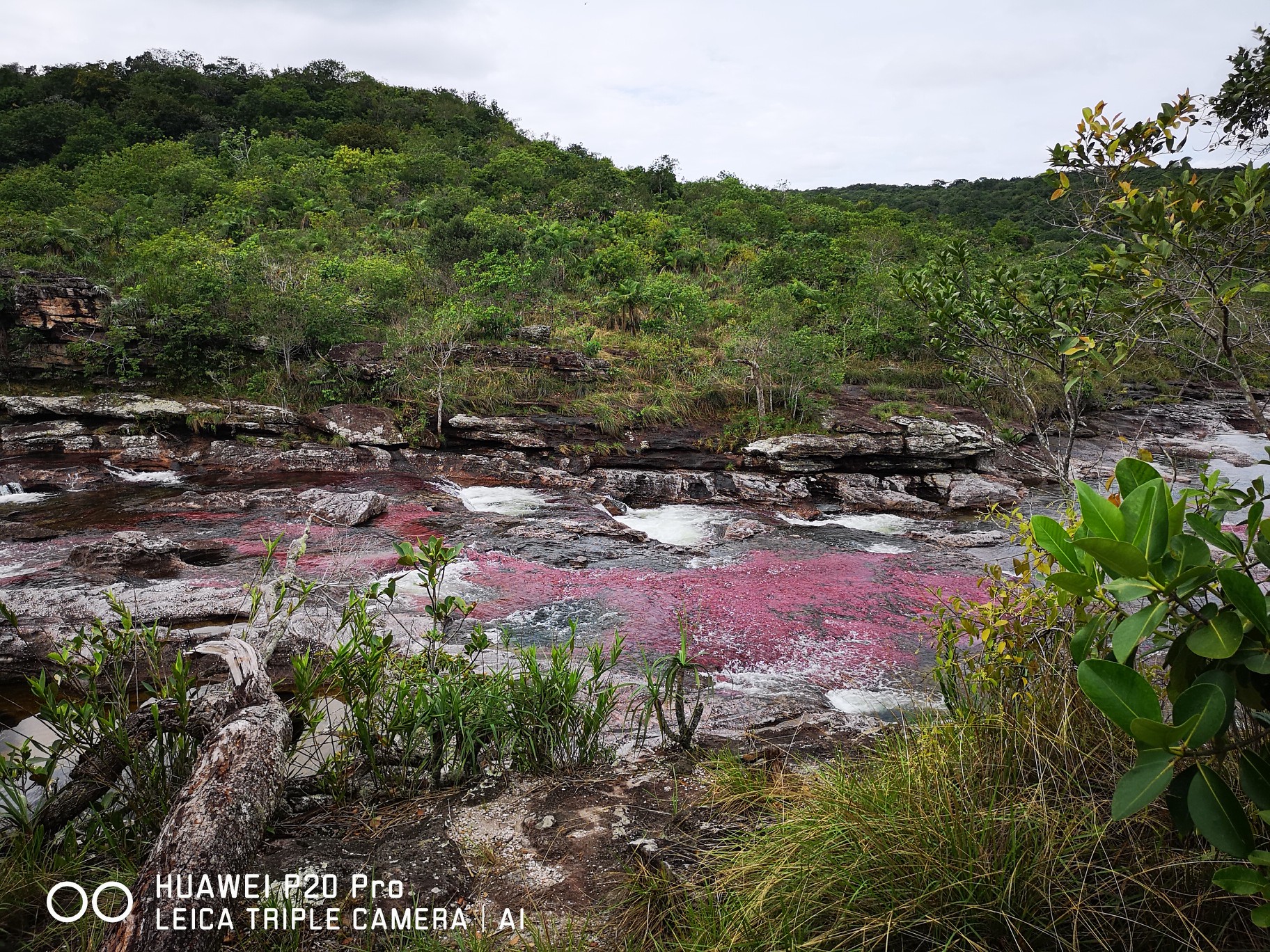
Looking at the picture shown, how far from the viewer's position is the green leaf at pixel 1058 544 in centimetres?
180

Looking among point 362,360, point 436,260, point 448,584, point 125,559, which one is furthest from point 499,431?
point 436,260

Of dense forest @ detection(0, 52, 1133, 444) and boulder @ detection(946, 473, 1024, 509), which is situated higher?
dense forest @ detection(0, 52, 1133, 444)

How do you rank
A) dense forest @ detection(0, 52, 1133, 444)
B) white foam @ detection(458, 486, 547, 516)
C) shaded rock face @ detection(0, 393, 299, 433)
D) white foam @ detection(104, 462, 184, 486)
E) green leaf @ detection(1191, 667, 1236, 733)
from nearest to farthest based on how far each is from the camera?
green leaf @ detection(1191, 667, 1236, 733) < white foam @ detection(458, 486, 547, 516) < white foam @ detection(104, 462, 184, 486) < shaded rock face @ detection(0, 393, 299, 433) < dense forest @ detection(0, 52, 1133, 444)

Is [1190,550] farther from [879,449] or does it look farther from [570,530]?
[879,449]

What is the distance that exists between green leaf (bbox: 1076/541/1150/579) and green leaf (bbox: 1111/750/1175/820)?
0.39m

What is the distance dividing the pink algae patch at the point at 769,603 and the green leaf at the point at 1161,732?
5797 mm

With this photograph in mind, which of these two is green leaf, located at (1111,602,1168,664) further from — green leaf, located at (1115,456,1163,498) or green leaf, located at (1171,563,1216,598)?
green leaf, located at (1115,456,1163,498)

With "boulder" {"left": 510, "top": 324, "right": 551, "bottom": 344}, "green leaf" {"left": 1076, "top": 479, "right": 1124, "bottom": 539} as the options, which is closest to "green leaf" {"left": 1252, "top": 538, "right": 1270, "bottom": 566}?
"green leaf" {"left": 1076, "top": 479, "right": 1124, "bottom": 539}

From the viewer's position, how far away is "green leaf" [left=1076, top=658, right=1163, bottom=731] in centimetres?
137

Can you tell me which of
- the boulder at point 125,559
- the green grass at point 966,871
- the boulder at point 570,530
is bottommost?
the boulder at point 570,530

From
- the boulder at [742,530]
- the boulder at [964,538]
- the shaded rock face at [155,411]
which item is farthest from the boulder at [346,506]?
the boulder at [964,538]

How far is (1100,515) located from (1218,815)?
2.21 feet

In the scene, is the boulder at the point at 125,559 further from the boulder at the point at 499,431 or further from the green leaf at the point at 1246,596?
the green leaf at the point at 1246,596

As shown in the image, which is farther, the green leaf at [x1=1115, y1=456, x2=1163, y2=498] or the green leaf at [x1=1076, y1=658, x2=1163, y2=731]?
the green leaf at [x1=1115, y1=456, x2=1163, y2=498]
